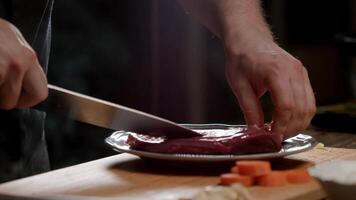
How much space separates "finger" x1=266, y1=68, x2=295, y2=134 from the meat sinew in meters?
0.04

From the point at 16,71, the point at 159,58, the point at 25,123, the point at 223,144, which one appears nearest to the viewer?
the point at 16,71

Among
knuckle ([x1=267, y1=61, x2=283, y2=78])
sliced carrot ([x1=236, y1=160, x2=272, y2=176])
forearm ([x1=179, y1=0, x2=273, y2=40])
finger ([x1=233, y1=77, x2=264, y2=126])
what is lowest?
sliced carrot ([x1=236, y1=160, x2=272, y2=176])

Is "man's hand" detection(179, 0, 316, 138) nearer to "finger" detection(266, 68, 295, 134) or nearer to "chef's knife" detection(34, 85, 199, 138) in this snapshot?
"finger" detection(266, 68, 295, 134)

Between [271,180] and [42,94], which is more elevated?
[42,94]

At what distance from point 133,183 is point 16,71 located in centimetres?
35

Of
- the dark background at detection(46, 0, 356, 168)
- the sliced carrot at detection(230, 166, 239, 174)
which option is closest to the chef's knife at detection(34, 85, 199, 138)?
the sliced carrot at detection(230, 166, 239, 174)

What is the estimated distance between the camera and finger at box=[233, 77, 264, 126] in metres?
1.91

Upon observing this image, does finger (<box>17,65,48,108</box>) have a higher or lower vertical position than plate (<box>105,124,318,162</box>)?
higher

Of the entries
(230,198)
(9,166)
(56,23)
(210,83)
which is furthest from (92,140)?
(230,198)

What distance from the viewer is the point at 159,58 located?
384 centimetres

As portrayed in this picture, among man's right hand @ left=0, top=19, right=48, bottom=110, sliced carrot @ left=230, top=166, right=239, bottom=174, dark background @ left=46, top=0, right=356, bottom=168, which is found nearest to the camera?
man's right hand @ left=0, top=19, right=48, bottom=110

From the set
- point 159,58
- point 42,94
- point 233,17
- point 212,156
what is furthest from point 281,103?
point 159,58

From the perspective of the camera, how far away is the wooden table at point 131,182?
154cm

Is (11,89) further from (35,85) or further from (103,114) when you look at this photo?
(103,114)
